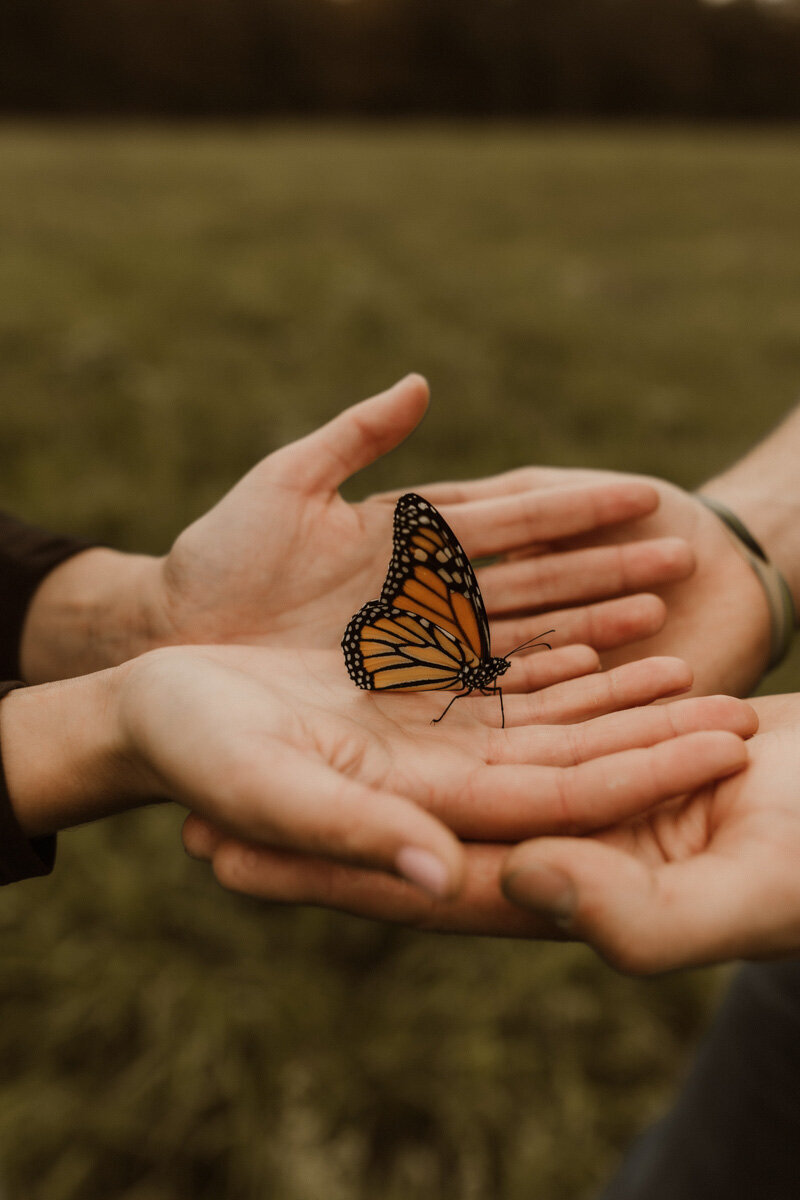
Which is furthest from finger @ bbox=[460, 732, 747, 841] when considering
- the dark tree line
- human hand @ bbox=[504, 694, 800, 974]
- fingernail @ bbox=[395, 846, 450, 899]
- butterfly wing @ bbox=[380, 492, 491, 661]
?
the dark tree line

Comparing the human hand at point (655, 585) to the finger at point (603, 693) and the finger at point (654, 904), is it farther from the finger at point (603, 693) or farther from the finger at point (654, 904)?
the finger at point (654, 904)

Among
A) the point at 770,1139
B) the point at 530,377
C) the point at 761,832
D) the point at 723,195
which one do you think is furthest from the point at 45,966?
the point at 723,195

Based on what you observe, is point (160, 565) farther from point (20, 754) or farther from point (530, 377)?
point (530, 377)

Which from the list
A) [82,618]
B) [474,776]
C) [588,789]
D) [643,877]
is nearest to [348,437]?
[82,618]

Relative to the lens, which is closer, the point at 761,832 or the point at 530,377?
the point at 761,832

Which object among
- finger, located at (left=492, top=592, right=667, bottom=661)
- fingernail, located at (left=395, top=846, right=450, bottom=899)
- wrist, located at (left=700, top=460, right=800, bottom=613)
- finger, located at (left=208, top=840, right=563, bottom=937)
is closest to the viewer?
fingernail, located at (left=395, top=846, right=450, bottom=899)

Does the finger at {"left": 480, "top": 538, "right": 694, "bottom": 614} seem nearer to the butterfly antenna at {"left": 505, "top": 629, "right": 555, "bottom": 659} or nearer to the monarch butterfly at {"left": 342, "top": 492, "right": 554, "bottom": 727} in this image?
the butterfly antenna at {"left": 505, "top": 629, "right": 555, "bottom": 659}
